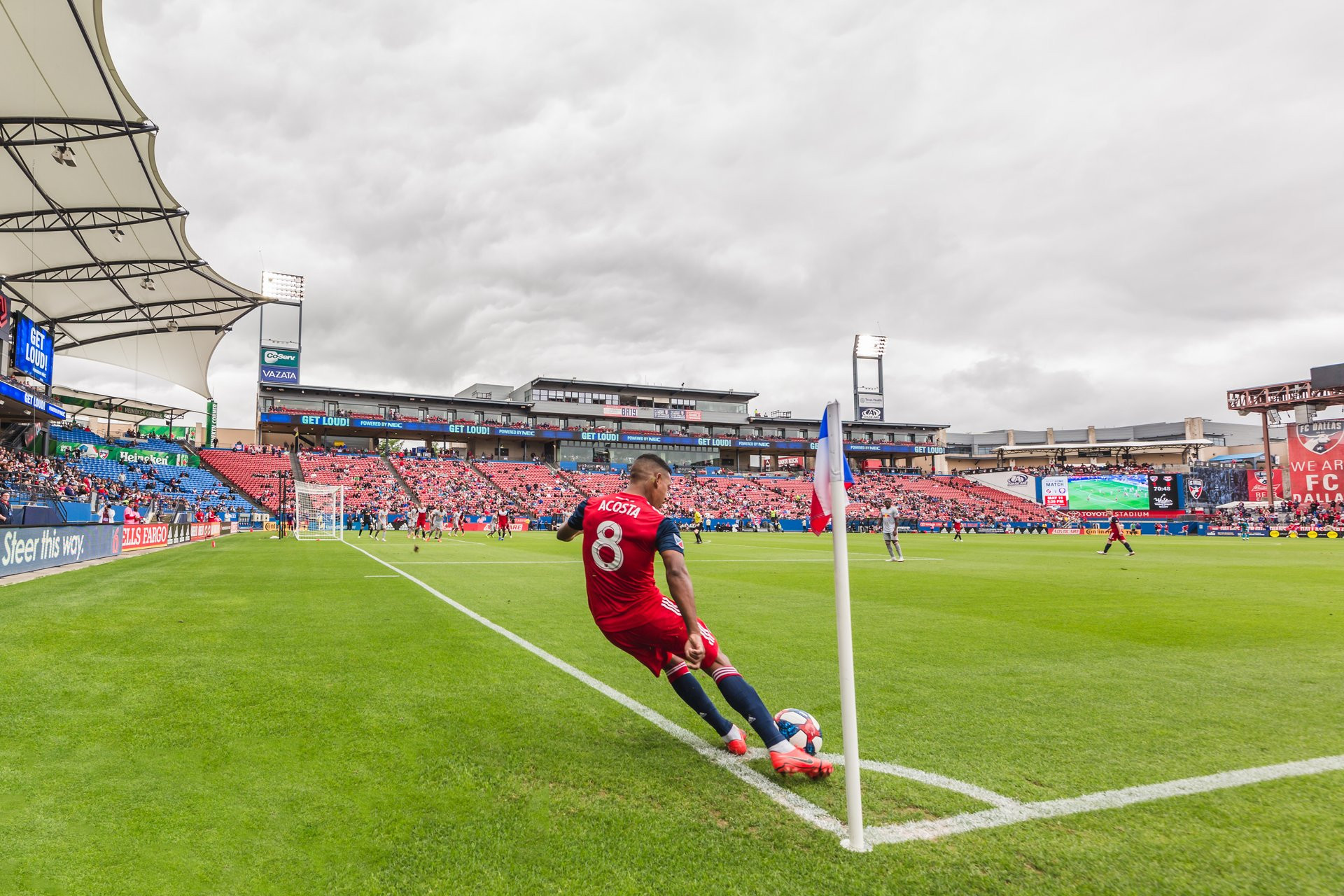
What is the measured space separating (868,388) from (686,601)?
84.0 meters

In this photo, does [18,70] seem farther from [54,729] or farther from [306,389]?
[306,389]

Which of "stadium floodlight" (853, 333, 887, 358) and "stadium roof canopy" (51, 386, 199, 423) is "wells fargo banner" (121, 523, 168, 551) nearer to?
"stadium roof canopy" (51, 386, 199, 423)

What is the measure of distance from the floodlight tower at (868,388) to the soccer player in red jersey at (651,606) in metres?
64.0

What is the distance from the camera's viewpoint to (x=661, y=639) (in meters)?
4.12

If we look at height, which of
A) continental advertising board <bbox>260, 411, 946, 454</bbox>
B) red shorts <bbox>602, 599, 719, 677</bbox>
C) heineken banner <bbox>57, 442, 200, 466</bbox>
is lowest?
red shorts <bbox>602, 599, 719, 677</bbox>

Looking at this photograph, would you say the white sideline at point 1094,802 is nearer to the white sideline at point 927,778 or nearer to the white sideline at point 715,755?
the white sideline at point 927,778

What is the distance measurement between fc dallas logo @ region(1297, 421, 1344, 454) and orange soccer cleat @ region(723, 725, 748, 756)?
244 ft

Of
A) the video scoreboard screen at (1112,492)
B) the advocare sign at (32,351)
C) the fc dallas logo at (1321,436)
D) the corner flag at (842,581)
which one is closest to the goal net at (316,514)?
the advocare sign at (32,351)

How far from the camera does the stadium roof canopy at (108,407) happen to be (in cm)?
5025

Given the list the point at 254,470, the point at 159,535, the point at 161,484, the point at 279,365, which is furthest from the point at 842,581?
the point at 279,365

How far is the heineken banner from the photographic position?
138 feet

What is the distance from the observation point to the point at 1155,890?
8.54ft

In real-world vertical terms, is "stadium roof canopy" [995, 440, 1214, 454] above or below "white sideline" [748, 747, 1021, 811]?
above

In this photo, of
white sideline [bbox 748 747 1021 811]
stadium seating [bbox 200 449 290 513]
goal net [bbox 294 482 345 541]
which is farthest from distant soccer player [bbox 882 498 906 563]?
stadium seating [bbox 200 449 290 513]
